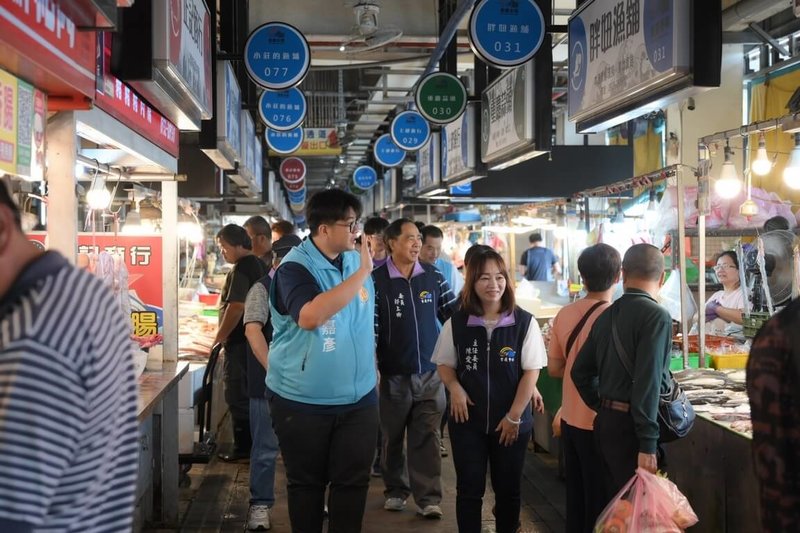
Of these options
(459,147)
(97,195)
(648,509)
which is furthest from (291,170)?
(648,509)

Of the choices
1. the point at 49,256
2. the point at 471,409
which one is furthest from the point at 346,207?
the point at 49,256

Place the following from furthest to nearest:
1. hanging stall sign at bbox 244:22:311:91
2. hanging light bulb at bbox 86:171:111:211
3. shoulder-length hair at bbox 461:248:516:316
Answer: hanging stall sign at bbox 244:22:311:91 < hanging light bulb at bbox 86:171:111:211 < shoulder-length hair at bbox 461:248:516:316

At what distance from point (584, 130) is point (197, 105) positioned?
A: 2.49m

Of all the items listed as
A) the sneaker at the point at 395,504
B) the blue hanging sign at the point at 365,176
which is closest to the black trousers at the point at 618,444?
the sneaker at the point at 395,504

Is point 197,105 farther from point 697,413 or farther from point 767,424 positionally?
point 767,424

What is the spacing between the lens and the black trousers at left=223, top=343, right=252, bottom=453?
→ 726cm

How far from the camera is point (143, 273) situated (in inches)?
248

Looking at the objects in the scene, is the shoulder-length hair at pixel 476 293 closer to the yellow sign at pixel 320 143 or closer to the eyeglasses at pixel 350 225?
the eyeglasses at pixel 350 225

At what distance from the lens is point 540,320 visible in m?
9.88

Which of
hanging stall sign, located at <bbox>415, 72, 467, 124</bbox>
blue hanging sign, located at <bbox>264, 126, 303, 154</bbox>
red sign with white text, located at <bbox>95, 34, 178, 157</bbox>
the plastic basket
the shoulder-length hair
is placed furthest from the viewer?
blue hanging sign, located at <bbox>264, 126, 303, 154</bbox>

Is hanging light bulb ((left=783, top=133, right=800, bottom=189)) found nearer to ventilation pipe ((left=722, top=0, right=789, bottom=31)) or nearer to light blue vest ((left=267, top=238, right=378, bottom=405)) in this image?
ventilation pipe ((left=722, top=0, right=789, bottom=31))

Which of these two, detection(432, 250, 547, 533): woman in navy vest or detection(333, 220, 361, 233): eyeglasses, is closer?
detection(333, 220, 361, 233): eyeglasses

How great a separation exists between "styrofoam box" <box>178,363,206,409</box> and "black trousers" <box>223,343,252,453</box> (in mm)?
252

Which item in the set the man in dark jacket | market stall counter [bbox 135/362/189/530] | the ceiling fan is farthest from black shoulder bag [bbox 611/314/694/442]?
the ceiling fan
